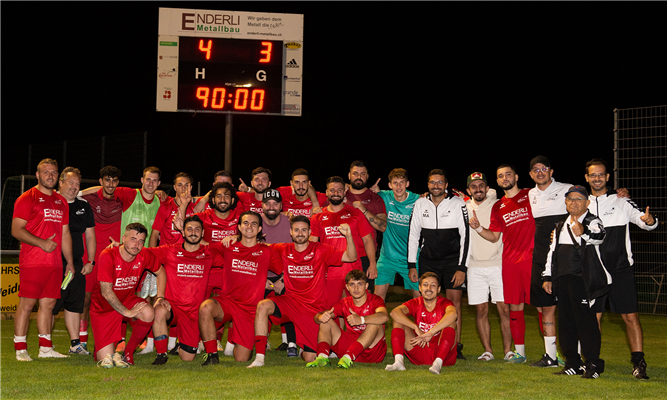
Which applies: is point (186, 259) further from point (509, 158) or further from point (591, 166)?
point (509, 158)

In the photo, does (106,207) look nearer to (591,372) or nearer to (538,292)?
(538,292)

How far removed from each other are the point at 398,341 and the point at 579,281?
1.83 m

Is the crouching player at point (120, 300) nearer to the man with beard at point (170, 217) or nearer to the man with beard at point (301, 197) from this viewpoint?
the man with beard at point (170, 217)

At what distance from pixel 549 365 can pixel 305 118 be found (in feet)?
89.8

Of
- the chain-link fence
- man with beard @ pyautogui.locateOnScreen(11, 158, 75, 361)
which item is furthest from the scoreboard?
the chain-link fence

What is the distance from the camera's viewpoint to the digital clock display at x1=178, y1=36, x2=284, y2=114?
1177cm

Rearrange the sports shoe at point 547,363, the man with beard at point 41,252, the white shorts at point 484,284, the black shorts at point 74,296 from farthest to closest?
the white shorts at point 484,284 < the black shorts at point 74,296 < the man with beard at point 41,252 < the sports shoe at point 547,363

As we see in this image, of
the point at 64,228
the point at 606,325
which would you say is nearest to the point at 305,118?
the point at 606,325

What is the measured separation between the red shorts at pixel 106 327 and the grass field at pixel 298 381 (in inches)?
10.7

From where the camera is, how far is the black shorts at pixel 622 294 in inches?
245

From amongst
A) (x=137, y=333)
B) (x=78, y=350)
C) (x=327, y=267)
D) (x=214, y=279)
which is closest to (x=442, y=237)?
(x=327, y=267)

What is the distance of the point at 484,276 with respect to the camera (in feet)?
25.1

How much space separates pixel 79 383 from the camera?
5.62 meters

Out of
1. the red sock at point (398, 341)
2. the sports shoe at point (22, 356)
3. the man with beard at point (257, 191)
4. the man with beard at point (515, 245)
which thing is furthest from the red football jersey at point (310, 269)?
the sports shoe at point (22, 356)
